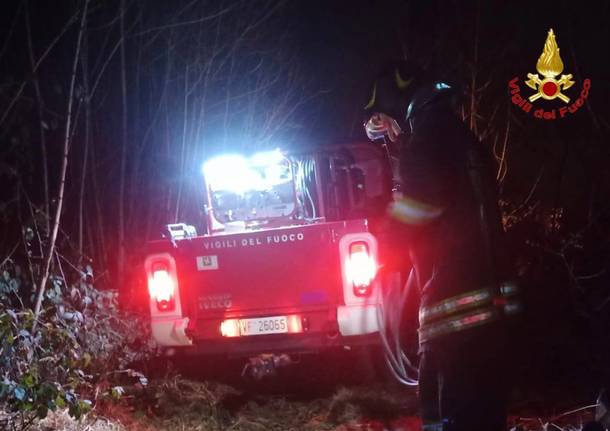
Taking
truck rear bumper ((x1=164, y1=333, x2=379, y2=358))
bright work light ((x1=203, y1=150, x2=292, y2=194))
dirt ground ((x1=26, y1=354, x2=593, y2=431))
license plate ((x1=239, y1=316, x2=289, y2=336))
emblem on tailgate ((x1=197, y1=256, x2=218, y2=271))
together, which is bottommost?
dirt ground ((x1=26, y1=354, x2=593, y2=431))

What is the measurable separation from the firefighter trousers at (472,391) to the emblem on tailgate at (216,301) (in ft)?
10.6

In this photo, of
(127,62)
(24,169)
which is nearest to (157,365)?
(24,169)

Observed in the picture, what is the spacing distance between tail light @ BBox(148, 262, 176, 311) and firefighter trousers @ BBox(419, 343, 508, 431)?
140 inches

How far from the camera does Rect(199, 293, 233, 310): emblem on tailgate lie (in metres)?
5.17

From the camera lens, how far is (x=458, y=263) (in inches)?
82.3

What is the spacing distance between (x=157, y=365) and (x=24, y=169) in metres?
3.19

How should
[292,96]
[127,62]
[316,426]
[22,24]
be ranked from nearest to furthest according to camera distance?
[316,426] < [22,24] < [127,62] < [292,96]

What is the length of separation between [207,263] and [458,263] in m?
3.38

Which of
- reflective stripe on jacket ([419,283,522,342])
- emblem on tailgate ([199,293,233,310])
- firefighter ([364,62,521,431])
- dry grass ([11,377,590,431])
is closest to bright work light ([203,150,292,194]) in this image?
emblem on tailgate ([199,293,233,310])

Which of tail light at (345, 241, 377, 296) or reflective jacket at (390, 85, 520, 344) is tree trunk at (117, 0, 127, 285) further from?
reflective jacket at (390, 85, 520, 344)

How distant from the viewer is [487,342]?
206 cm

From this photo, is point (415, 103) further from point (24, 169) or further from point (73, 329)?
point (24, 169)

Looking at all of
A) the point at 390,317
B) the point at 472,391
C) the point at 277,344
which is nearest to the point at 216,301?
the point at 277,344

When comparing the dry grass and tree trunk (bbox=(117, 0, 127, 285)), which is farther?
tree trunk (bbox=(117, 0, 127, 285))
